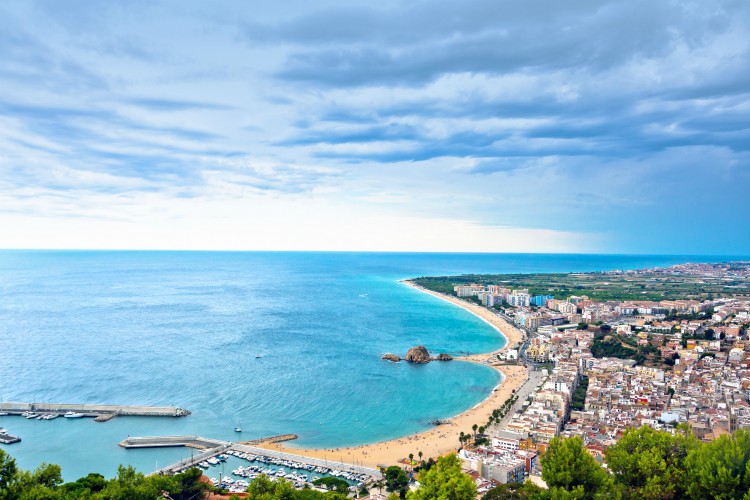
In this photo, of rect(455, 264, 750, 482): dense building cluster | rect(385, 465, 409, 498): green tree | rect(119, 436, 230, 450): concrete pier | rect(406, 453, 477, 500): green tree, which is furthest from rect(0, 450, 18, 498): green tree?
rect(455, 264, 750, 482): dense building cluster

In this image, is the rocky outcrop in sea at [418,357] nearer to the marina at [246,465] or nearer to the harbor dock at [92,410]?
the harbor dock at [92,410]

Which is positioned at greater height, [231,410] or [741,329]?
[741,329]

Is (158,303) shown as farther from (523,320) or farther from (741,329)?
(741,329)

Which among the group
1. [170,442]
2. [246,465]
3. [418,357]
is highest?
[418,357]

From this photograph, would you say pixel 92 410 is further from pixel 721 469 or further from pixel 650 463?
pixel 721 469

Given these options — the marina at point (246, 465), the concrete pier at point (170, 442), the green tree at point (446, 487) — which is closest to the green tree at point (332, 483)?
the marina at point (246, 465)

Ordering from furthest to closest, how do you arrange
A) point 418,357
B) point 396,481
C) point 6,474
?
point 418,357 → point 396,481 → point 6,474

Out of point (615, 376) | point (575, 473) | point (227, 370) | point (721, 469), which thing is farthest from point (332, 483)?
point (615, 376)

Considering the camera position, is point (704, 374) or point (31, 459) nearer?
point (31, 459)

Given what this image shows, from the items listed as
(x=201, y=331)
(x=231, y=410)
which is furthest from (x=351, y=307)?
(x=231, y=410)
